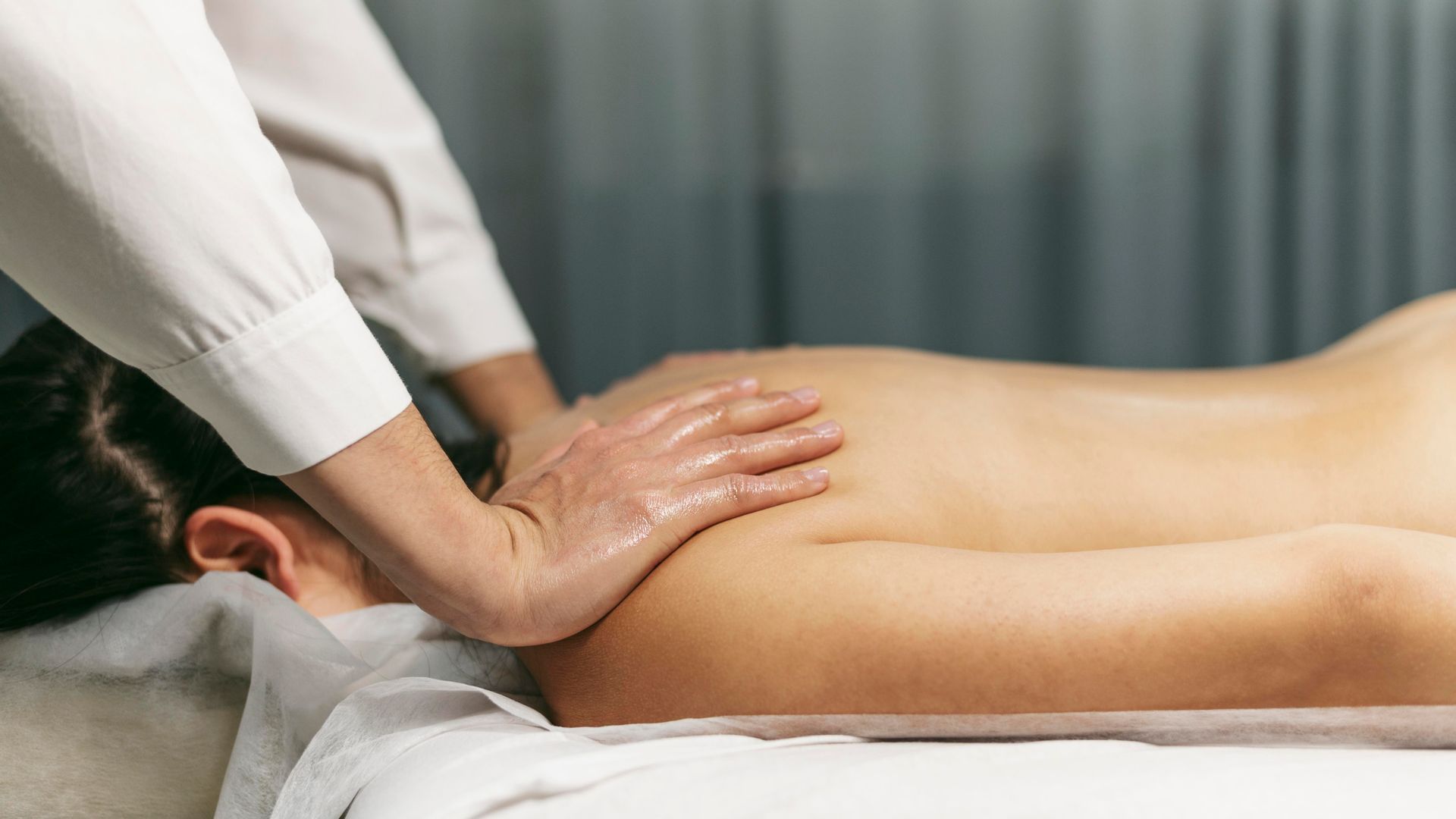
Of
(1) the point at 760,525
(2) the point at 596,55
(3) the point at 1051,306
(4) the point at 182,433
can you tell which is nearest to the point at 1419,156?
(3) the point at 1051,306

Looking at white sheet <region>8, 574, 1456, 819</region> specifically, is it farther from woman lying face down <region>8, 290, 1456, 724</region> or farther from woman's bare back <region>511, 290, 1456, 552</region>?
woman's bare back <region>511, 290, 1456, 552</region>

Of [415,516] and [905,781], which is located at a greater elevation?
[415,516]

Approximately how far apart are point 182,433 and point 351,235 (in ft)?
1.79

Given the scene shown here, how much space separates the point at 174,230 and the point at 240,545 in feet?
1.30

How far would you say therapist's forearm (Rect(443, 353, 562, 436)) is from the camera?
1.37m

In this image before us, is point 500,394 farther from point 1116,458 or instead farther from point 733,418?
point 1116,458

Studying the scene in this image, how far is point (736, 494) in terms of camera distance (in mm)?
750

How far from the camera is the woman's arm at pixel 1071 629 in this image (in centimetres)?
61

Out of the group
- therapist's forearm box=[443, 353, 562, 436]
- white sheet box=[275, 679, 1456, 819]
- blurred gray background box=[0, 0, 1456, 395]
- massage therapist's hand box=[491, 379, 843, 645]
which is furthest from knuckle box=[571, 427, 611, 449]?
blurred gray background box=[0, 0, 1456, 395]

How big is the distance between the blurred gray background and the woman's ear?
106cm

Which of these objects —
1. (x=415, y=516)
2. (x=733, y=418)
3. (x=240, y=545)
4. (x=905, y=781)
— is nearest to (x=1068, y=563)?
(x=905, y=781)

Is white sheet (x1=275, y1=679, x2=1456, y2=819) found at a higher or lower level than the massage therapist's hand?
lower

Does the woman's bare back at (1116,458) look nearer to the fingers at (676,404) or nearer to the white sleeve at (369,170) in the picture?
the fingers at (676,404)

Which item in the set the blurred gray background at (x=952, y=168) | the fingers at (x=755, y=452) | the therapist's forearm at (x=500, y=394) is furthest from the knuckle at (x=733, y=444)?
the blurred gray background at (x=952, y=168)
